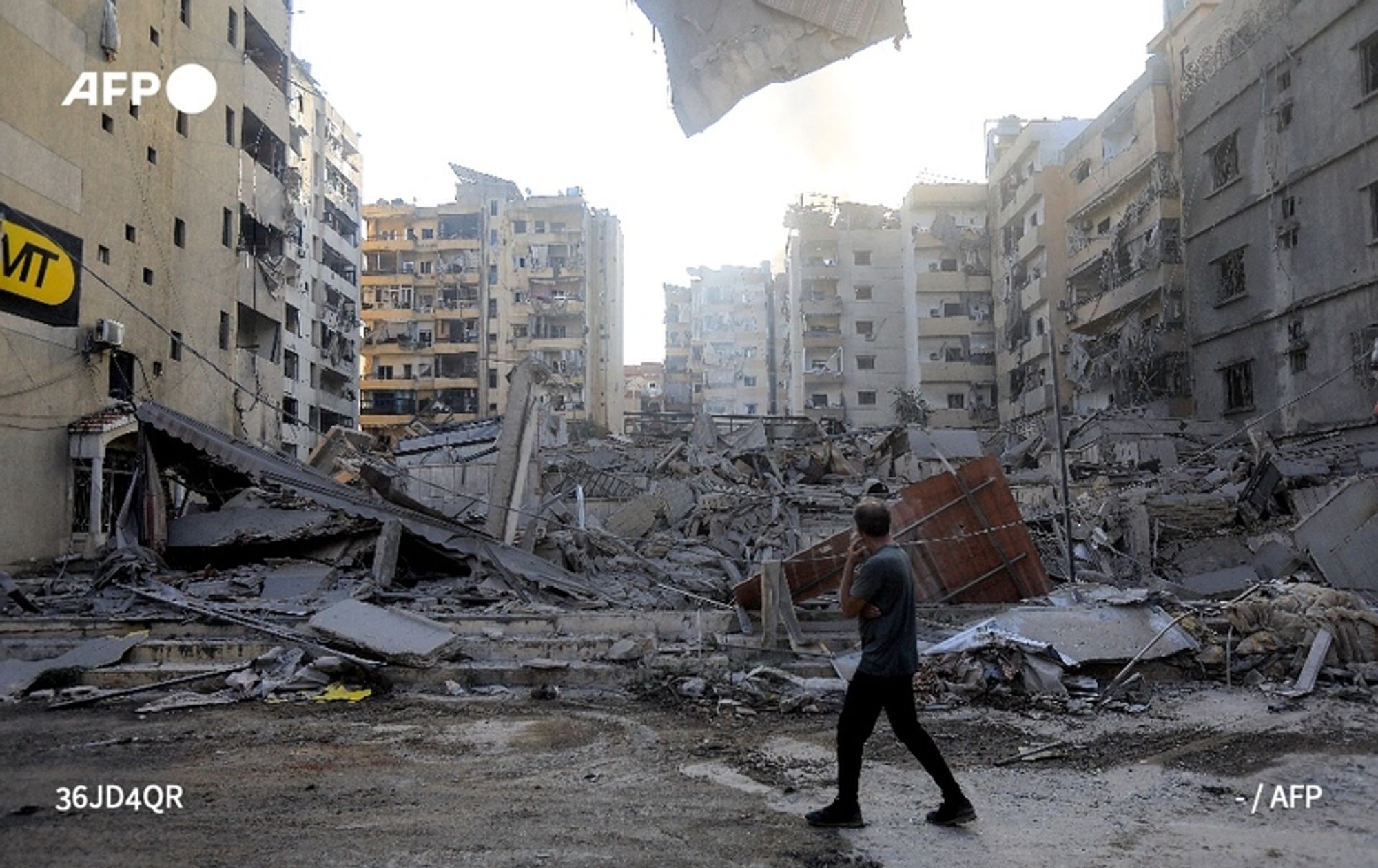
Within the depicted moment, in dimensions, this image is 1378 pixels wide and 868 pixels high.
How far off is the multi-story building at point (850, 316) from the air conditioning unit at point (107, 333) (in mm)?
47422

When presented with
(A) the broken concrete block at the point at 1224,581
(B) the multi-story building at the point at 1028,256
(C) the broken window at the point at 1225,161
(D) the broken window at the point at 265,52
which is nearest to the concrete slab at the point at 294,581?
(A) the broken concrete block at the point at 1224,581

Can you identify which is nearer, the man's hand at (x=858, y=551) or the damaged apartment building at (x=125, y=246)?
the man's hand at (x=858, y=551)

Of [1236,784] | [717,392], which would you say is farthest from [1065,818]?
[717,392]

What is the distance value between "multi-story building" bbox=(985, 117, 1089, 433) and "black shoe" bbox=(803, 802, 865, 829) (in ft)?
119

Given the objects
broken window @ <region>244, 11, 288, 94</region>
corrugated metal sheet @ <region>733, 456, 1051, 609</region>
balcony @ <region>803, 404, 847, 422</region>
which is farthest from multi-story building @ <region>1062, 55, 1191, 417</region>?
broken window @ <region>244, 11, 288, 94</region>

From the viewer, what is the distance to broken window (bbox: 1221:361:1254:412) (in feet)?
95.3

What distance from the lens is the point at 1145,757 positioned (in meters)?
5.99

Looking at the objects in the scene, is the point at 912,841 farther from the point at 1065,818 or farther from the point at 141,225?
the point at 141,225

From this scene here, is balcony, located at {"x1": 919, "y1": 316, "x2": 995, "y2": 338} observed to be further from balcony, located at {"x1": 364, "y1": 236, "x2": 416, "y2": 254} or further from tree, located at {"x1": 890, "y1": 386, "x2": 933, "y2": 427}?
balcony, located at {"x1": 364, "y1": 236, "x2": 416, "y2": 254}

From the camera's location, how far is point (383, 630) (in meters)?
9.14

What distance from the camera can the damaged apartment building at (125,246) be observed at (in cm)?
1908

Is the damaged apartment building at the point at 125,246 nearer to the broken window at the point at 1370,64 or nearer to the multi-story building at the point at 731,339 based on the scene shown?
the broken window at the point at 1370,64

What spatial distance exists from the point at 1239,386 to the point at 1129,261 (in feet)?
30.3

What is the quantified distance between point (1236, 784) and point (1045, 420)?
3186 cm
